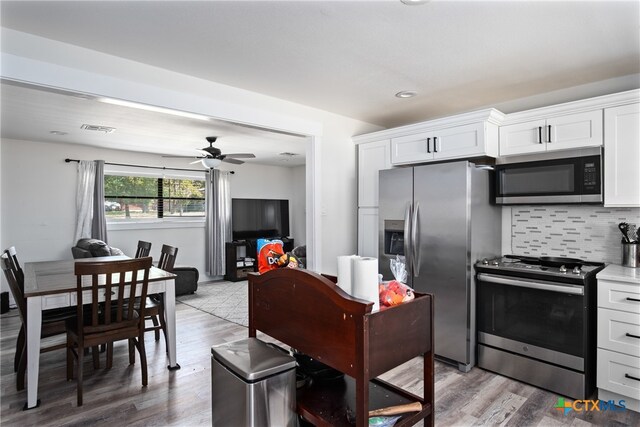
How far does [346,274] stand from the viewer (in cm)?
133

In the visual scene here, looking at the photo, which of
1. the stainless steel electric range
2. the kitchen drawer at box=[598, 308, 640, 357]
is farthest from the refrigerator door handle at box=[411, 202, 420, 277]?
the kitchen drawer at box=[598, 308, 640, 357]

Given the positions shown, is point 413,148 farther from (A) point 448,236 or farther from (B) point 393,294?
(B) point 393,294

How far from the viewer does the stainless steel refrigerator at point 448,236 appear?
119 inches

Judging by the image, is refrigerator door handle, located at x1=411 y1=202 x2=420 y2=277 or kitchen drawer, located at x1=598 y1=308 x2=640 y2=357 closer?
kitchen drawer, located at x1=598 y1=308 x2=640 y2=357

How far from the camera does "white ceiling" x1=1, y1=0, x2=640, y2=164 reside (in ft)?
6.44

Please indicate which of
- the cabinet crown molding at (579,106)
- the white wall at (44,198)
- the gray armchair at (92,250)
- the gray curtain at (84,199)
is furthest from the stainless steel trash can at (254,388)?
the white wall at (44,198)

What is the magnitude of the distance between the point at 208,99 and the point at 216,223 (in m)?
4.45

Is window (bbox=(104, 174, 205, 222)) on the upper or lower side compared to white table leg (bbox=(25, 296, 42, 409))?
upper

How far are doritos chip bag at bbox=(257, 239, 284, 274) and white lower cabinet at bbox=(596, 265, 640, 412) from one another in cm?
230

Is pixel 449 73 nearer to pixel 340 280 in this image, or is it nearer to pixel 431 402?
pixel 340 280

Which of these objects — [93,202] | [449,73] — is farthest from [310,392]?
[93,202]

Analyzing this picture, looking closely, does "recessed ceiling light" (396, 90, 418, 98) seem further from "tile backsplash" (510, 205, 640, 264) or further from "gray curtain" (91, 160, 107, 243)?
"gray curtain" (91, 160, 107, 243)

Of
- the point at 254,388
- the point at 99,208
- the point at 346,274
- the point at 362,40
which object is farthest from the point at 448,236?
the point at 99,208

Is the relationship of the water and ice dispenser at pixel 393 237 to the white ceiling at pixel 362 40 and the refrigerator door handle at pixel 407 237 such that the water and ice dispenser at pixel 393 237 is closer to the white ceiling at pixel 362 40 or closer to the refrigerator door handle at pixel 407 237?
the refrigerator door handle at pixel 407 237
